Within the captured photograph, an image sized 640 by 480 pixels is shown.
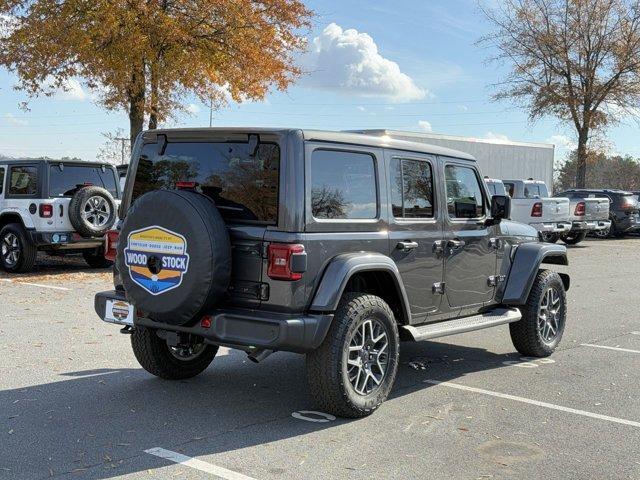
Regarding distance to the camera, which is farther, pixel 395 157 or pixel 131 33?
pixel 131 33

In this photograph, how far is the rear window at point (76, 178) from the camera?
1245 cm

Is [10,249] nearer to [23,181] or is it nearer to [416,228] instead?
[23,181]

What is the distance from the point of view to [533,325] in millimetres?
6875

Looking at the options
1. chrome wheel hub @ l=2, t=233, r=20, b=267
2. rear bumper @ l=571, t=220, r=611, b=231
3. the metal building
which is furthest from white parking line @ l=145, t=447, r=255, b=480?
the metal building

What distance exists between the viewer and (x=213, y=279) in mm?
4652

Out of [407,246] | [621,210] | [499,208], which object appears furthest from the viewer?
→ [621,210]

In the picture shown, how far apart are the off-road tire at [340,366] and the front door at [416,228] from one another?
1.90ft

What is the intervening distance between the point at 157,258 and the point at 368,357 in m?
1.57

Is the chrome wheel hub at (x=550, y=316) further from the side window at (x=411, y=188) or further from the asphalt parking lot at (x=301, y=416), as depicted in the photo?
the side window at (x=411, y=188)

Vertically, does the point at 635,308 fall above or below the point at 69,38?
below

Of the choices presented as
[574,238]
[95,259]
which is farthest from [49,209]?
[574,238]

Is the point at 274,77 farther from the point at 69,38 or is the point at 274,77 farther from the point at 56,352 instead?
the point at 56,352

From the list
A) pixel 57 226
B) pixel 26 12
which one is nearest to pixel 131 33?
pixel 26 12

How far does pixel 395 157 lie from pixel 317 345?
1.68 metres
